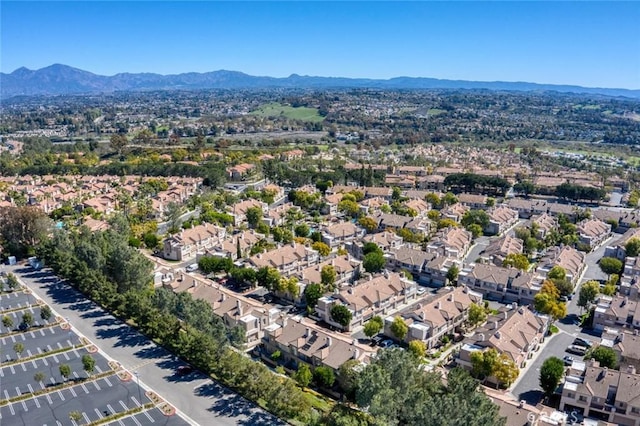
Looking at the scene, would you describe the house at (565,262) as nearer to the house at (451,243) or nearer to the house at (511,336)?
the house at (451,243)

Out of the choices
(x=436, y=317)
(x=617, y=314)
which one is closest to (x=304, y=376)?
(x=436, y=317)

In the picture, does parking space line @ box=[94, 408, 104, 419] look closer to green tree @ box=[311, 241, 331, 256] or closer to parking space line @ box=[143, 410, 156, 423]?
parking space line @ box=[143, 410, 156, 423]

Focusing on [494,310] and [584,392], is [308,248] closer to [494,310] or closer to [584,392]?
[494,310]

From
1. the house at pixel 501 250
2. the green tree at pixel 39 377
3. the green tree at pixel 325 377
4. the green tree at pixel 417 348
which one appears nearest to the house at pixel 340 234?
the house at pixel 501 250

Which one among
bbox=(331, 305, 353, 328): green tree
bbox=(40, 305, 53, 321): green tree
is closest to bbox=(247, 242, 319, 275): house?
bbox=(331, 305, 353, 328): green tree

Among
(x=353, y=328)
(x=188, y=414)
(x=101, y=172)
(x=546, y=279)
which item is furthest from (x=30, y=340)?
(x=101, y=172)

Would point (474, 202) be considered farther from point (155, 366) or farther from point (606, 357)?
point (155, 366)
